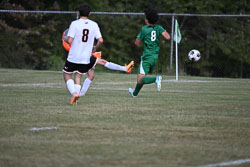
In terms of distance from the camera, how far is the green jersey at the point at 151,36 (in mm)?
11312

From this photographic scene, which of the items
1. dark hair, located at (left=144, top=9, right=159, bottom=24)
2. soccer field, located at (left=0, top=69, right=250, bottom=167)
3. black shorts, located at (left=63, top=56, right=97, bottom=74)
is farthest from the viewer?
dark hair, located at (left=144, top=9, right=159, bottom=24)

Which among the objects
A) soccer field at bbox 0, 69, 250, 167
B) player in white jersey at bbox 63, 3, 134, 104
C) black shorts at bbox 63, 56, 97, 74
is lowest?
soccer field at bbox 0, 69, 250, 167

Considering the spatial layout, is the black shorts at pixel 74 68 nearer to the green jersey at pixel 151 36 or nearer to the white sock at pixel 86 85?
the white sock at pixel 86 85

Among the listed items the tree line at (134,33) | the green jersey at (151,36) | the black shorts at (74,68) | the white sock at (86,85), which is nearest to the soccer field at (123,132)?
the white sock at (86,85)

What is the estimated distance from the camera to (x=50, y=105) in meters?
9.87

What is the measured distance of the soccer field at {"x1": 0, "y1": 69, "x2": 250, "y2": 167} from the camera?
5258mm

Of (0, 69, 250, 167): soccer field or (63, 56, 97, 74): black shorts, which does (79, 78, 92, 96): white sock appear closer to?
(0, 69, 250, 167): soccer field

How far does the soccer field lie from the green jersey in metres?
1.07

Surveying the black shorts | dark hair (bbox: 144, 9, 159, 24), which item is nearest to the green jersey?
dark hair (bbox: 144, 9, 159, 24)

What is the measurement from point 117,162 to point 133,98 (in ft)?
21.4

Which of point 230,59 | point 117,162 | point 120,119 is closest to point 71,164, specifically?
point 117,162

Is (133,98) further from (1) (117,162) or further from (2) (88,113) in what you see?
(1) (117,162)

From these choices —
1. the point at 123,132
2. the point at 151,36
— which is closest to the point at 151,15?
the point at 151,36

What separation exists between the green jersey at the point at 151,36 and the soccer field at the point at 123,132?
1.07 metres
